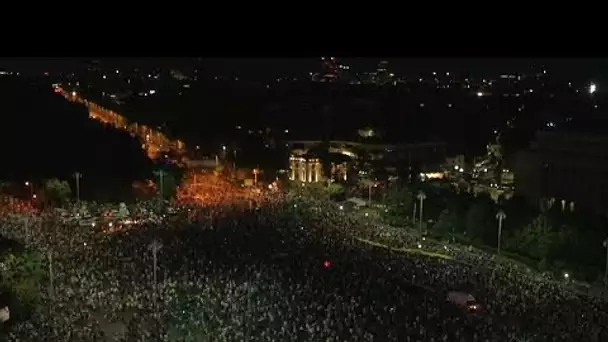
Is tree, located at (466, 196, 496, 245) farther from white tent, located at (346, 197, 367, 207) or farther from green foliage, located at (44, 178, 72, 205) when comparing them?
green foliage, located at (44, 178, 72, 205)

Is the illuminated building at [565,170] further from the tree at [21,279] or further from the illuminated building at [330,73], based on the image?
the illuminated building at [330,73]

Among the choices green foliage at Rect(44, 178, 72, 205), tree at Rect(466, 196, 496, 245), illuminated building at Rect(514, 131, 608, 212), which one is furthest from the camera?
illuminated building at Rect(514, 131, 608, 212)

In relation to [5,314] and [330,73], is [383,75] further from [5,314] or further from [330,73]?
[5,314]

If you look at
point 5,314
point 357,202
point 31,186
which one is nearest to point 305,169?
point 357,202

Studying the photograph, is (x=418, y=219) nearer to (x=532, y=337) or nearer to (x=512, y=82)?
(x=532, y=337)

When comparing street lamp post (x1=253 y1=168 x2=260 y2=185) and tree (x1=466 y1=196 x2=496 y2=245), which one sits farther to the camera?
street lamp post (x1=253 y1=168 x2=260 y2=185)

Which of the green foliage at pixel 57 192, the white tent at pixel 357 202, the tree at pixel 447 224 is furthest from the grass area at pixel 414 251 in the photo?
the green foliage at pixel 57 192

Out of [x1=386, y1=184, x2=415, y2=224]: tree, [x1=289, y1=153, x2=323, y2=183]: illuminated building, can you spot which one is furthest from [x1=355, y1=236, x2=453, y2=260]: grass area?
[x1=289, y1=153, x2=323, y2=183]: illuminated building
